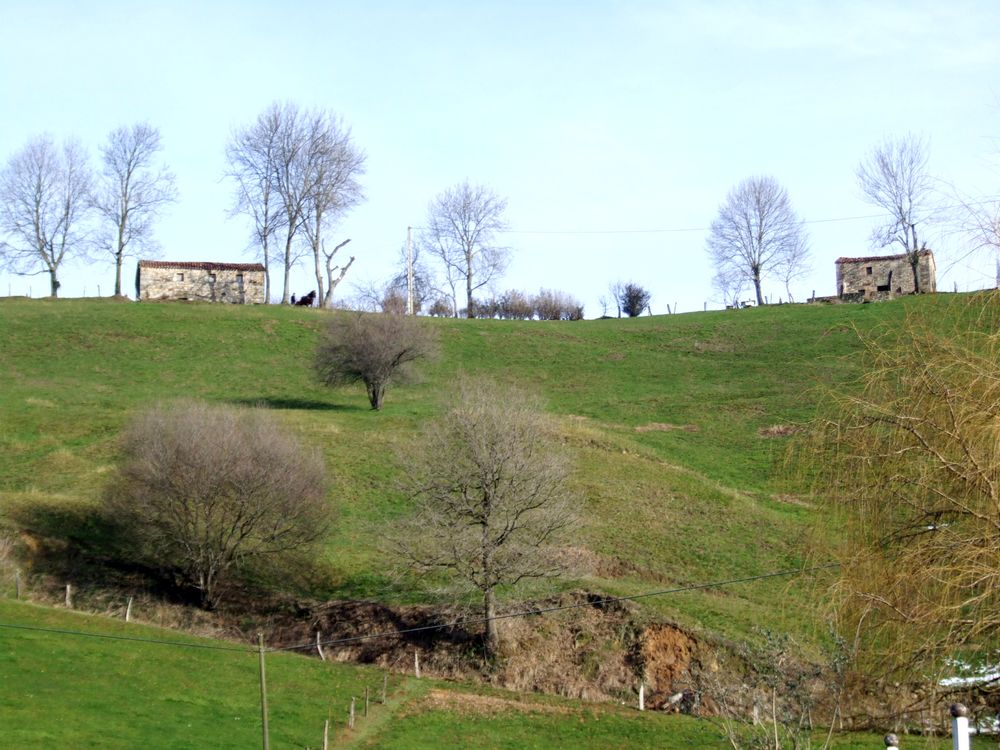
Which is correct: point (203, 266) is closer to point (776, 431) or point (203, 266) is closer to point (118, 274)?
point (118, 274)

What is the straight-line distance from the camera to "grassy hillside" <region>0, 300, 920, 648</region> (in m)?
34.4

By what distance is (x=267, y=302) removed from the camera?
3447 inches

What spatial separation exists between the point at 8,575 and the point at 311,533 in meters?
9.35

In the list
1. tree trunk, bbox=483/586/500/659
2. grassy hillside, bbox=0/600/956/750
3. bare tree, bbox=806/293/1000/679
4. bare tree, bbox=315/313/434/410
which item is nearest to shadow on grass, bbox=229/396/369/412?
bare tree, bbox=315/313/434/410

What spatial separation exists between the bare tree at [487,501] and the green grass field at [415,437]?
178 centimetres

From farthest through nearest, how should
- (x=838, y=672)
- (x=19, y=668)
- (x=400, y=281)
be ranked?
(x=400, y=281) < (x=19, y=668) < (x=838, y=672)

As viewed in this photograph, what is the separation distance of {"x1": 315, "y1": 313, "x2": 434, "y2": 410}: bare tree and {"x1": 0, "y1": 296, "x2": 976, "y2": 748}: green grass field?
1759 millimetres

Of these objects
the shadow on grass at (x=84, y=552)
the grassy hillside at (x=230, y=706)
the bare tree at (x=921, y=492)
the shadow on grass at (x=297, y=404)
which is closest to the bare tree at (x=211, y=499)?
the shadow on grass at (x=84, y=552)

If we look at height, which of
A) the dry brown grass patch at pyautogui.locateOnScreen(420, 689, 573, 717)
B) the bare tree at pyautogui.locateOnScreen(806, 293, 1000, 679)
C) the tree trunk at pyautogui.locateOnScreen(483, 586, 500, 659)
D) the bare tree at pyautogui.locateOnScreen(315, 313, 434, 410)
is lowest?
the dry brown grass patch at pyautogui.locateOnScreen(420, 689, 573, 717)

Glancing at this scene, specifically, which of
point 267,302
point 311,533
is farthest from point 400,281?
point 311,533

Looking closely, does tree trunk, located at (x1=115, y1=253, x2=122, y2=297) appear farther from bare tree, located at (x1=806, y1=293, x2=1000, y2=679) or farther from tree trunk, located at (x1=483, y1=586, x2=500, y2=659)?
bare tree, located at (x1=806, y1=293, x2=1000, y2=679)

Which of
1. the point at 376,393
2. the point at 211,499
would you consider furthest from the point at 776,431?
the point at 211,499

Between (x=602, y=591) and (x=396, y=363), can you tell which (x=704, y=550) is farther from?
(x=396, y=363)

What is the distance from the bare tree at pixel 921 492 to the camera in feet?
33.0
